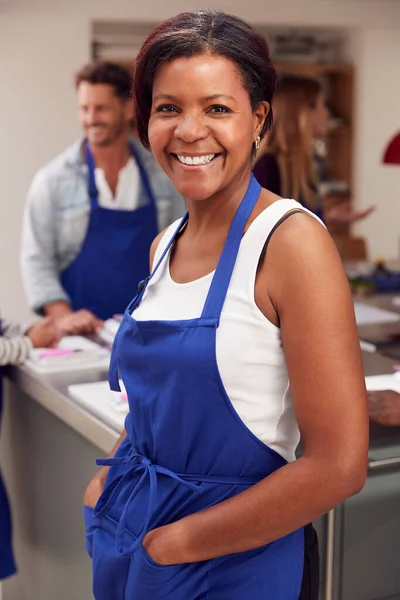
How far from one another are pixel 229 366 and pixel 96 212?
2.07 meters

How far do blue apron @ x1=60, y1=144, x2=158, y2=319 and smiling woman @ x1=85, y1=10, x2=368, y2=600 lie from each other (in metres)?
1.87

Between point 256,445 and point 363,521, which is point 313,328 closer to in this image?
point 256,445

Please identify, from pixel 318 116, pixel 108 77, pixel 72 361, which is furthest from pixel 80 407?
pixel 318 116

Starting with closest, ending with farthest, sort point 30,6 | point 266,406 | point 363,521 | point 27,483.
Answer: point 266,406, point 363,521, point 27,483, point 30,6

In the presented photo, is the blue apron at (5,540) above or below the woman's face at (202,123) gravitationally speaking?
below

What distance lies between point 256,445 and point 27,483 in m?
1.54

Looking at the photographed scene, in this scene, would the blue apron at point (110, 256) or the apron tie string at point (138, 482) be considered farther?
the blue apron at point (110, 256)

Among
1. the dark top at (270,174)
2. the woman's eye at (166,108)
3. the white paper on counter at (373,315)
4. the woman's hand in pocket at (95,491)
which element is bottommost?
the white paper on counter at (373,315)

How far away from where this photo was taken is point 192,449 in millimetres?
1133

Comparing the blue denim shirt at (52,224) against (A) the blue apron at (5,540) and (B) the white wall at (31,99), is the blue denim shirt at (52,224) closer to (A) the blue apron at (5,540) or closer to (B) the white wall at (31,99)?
(A) the blue apron at (5,540)

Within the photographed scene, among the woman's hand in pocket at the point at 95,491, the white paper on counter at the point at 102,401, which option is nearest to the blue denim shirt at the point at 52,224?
the white paper on counter at the point at 102,401

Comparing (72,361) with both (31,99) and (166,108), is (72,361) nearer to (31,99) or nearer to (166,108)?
(166,108)

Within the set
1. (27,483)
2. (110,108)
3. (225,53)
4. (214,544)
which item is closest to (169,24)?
(225,53)

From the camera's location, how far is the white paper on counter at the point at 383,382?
1.87 metres
